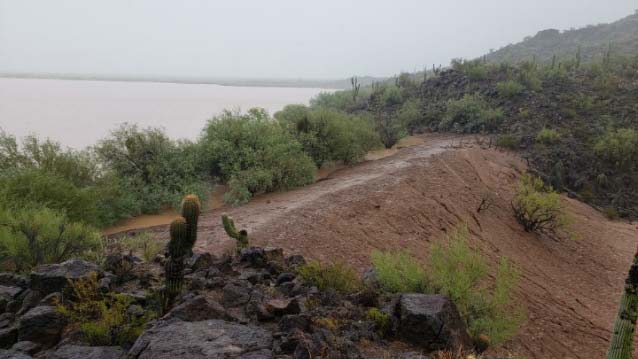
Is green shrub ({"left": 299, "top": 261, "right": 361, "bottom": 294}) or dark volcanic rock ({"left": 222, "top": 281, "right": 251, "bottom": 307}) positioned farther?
green shrub ({"left": 299, "top": 261, "right": 361, "bottom": 294})

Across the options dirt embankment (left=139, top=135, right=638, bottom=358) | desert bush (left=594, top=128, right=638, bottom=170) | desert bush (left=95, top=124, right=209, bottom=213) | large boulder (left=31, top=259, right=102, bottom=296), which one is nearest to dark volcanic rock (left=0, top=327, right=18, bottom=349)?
large boulder (left=31, top=259, right=102, bottom=296)

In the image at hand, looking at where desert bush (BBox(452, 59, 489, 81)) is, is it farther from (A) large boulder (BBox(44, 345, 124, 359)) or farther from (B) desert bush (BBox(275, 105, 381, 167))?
(A) large boulder (BBox(44, 345, 124, 359))

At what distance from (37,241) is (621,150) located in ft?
105

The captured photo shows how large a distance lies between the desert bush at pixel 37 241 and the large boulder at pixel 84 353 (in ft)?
15.0

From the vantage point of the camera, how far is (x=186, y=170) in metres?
20.3

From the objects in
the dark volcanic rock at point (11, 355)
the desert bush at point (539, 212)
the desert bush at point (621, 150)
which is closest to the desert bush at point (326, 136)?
the desert bush at point (539, 212)

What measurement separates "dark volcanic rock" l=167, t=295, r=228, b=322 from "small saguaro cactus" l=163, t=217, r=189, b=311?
35.3 inches

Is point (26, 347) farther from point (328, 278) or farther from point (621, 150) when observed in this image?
point (621, 150)

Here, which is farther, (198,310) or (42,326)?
(198,310)

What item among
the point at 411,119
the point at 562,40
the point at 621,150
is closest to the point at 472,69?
the point at 411,119

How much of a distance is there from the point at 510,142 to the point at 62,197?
93.9 ft

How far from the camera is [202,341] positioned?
16.9 ft

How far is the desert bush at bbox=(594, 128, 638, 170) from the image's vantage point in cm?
2728

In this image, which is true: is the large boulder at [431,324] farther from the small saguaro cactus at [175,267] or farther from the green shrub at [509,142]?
the green shrub at [509,142]
